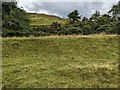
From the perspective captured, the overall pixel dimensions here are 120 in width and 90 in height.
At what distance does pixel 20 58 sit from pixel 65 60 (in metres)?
3.82

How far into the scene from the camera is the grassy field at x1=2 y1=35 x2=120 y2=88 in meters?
17.8

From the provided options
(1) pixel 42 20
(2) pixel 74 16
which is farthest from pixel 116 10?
(1) pixel 42 20

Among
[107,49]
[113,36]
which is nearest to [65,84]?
[107,49]

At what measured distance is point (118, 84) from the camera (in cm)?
1784

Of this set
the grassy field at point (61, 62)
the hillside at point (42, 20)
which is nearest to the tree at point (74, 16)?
the hillside at point (42, 20)

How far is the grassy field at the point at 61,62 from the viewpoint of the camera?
1781 cm

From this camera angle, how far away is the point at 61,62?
22.1m

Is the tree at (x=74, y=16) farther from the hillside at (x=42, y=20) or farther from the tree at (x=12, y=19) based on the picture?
the tree at (x=12, y=19)

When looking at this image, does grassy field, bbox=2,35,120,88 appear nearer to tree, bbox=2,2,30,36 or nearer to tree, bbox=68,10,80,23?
tree, bbox=2,2,30,36

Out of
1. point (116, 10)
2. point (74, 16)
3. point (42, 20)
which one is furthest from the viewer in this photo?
point (42, 20)

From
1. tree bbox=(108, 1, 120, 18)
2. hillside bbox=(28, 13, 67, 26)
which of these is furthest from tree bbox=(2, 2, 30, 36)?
hillside bbox=(28, 13, 67, 26)

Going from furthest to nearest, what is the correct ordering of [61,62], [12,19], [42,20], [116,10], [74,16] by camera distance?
1. [42,20]
2. [74,16]
3. [116,10]
4. [12,19]
5. [61,62]

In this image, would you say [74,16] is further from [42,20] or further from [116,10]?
[116,10]

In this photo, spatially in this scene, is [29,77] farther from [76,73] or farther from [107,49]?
[107,49]
